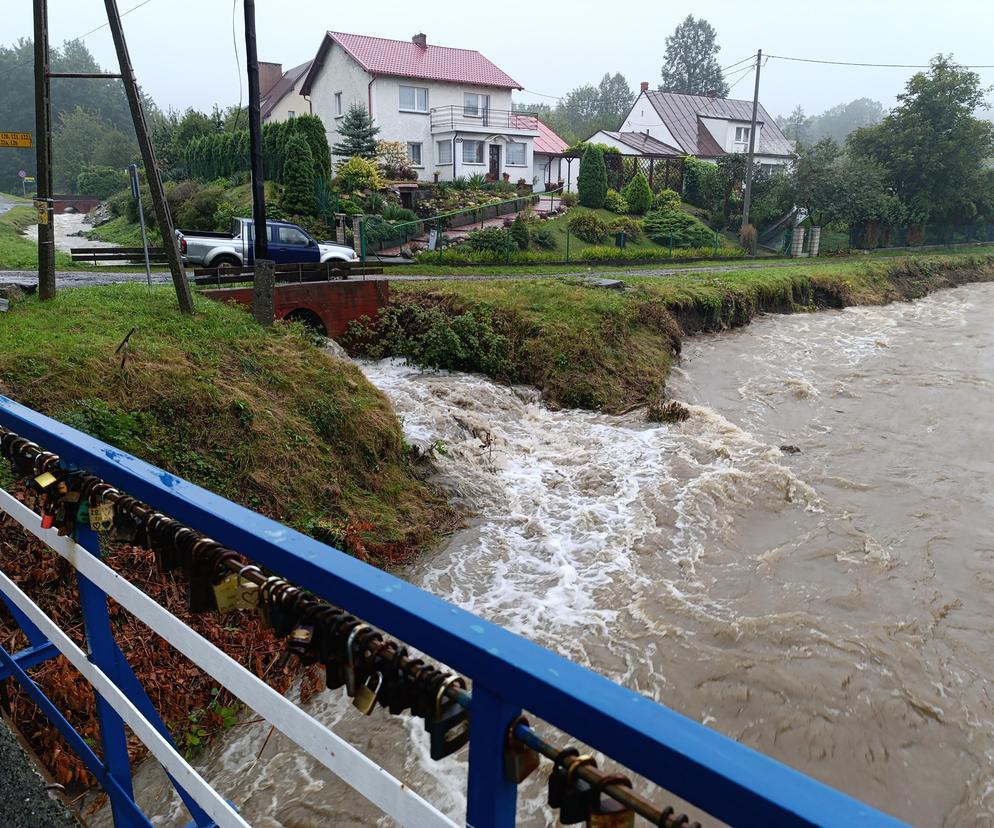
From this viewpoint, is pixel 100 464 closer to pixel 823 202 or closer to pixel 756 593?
pixel 756 593

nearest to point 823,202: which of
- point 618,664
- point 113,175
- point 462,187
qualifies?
point 462,187

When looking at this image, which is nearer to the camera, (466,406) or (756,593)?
(756,593)

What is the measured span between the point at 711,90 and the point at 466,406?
9514 centimetres

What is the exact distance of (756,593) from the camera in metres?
7.64

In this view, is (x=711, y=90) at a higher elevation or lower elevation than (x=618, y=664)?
higher

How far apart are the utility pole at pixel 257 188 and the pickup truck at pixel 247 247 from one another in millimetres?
5143

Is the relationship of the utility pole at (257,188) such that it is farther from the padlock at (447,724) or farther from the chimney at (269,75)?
the chimney at (269,75)

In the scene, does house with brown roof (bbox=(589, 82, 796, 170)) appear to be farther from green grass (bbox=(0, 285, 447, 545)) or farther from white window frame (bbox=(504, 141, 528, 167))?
green grass (bbox=(0, 285, 447, 545))

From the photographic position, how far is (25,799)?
94.0 inches

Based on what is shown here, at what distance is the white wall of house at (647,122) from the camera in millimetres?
49469

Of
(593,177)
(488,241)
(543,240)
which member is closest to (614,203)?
(593,177)

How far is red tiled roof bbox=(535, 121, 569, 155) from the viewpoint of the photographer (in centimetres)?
4594

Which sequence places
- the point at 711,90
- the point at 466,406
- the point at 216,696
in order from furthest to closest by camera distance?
the point at 711,90 → the point at 466,406 → the point at 216,696

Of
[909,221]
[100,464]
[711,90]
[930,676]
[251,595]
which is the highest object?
[711,90]
